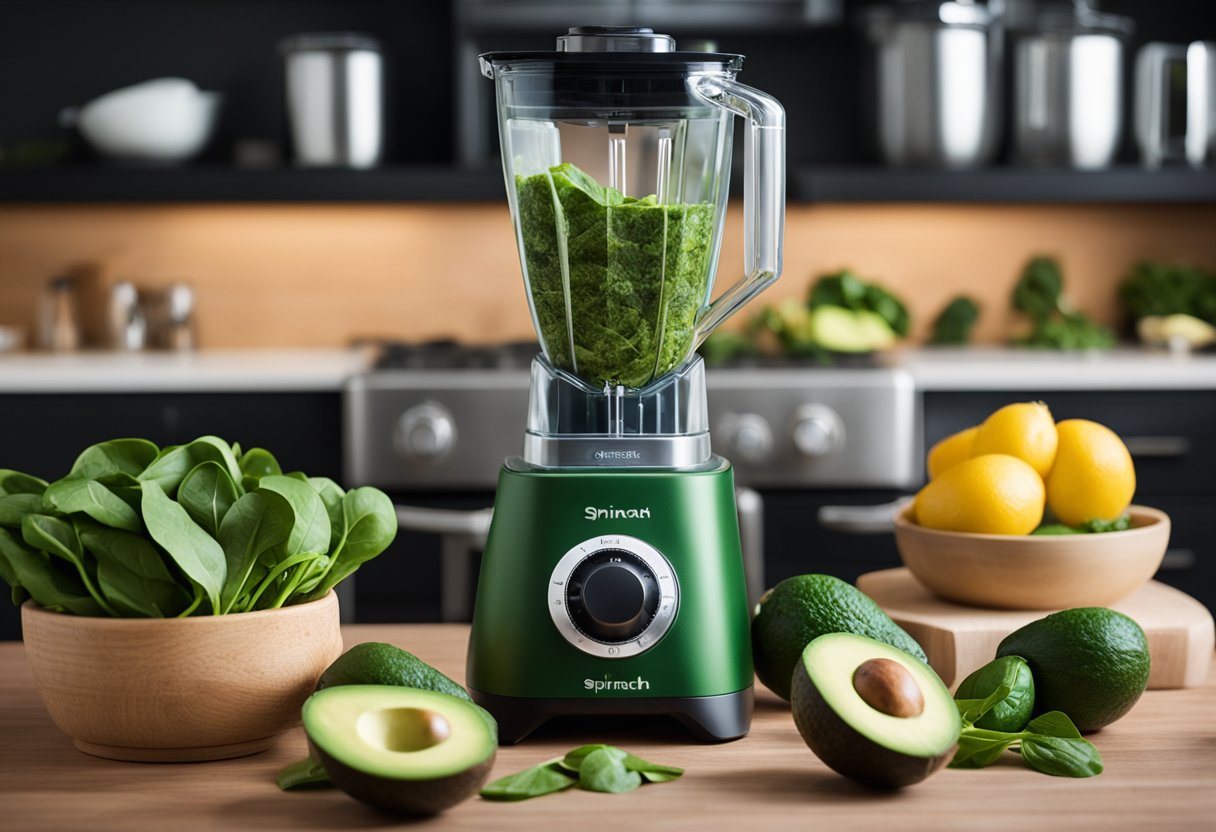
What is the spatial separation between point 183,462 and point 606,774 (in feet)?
1.02

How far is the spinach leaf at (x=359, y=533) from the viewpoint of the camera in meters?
0.87

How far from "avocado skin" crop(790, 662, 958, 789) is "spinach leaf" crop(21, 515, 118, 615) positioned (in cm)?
40

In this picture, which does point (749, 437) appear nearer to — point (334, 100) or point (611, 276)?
point (334, 100)

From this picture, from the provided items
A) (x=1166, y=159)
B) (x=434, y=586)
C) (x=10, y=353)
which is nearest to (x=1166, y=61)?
(x=1166, y=159)

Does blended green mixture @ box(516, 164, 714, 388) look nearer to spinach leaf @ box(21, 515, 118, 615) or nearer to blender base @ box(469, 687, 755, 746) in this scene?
blender base @ box(469, 687, 755, 746)

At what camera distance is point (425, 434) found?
2.49 meters

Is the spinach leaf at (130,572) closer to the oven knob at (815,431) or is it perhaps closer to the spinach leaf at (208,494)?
the spinach leaf at (208,494)

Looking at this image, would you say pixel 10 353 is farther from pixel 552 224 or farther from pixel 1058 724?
pixel 1058 724

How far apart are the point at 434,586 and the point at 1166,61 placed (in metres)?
1.78

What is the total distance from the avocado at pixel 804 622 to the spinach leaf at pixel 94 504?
0.40 metres

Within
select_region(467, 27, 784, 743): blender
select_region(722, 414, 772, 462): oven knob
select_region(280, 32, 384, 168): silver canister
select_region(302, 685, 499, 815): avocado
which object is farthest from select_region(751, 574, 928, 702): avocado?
select_region(280, 32, 384, 168): silver canister

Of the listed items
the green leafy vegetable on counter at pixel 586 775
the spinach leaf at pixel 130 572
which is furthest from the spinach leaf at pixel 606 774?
the spinach leaf at pixel 130 572

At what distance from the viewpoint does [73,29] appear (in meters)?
3.11

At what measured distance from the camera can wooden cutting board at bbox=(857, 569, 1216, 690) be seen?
3.29 feet
